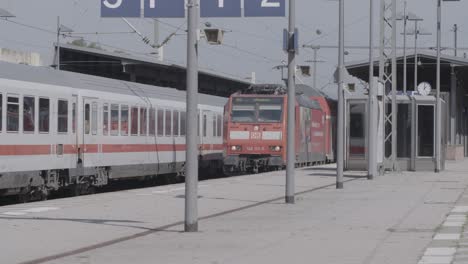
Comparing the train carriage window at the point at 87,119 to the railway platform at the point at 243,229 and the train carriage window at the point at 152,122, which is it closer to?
the railway platform at the point at 243,229

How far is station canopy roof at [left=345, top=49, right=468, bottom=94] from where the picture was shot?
58969mm

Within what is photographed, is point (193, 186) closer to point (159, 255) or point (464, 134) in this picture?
point (159, 255)

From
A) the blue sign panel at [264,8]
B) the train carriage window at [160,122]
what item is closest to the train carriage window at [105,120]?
the train carriage window at [160,122]

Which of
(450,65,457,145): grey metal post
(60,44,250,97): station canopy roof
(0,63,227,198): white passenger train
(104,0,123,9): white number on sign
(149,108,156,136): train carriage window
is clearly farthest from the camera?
(450,65,457,145): grey metal post

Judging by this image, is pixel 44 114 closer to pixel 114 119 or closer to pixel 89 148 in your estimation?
pixel 89 148

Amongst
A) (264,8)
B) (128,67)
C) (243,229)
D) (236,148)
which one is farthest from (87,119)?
(128,67)

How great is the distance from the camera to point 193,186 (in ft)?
49.5

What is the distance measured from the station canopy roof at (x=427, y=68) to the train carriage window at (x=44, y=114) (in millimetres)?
35098

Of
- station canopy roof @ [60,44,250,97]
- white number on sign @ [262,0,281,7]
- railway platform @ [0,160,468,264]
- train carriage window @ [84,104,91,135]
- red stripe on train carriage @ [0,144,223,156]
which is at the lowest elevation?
railway platform @ [0,160,468,264]

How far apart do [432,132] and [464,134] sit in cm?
3837

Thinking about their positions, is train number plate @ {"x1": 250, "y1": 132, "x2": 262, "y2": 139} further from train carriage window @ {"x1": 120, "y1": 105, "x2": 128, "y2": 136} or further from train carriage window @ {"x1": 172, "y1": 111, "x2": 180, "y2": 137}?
train carriage window @ {"x1": 120, "y1": 105, "x2": 128, "y2": 136}

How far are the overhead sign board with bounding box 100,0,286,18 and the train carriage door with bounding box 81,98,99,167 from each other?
315 inches

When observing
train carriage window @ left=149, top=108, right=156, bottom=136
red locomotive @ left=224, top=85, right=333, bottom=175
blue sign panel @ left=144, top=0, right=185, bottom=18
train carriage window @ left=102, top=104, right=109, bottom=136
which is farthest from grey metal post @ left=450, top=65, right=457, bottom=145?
blue sign panel @ left=144, top=0, right=185, bottom=18

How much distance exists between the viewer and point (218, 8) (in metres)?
16.2
